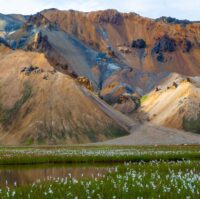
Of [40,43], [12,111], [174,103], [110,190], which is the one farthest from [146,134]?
[110,190]

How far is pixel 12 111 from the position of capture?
4624 inches

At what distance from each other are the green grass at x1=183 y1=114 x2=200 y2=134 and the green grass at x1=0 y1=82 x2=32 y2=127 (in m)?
45.3

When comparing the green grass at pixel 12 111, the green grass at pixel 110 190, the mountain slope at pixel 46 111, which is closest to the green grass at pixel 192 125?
the mountain slope at pixel 46 111

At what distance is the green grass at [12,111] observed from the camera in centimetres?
11494

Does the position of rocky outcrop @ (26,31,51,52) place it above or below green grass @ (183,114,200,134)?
above

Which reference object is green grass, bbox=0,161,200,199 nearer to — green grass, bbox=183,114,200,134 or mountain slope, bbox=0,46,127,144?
mountain slope, bbox=0,46,127,144

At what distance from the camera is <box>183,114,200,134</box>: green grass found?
139 meters

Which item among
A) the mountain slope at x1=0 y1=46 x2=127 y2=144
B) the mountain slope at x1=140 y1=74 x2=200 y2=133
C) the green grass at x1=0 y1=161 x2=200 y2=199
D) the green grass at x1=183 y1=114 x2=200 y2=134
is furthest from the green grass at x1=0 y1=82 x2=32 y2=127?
the green grass at x1=0 y1=161 x2=200 y2=199

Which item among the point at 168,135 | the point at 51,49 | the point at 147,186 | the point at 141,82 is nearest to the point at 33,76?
the point at 168,135

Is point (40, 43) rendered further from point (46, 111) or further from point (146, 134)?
point (146, 134)

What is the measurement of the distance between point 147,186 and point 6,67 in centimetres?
11823

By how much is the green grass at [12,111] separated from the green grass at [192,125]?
45327 millimetres

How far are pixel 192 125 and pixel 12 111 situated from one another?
169ft

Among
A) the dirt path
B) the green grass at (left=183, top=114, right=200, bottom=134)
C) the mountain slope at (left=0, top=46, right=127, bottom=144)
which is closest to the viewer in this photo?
the mountain slope at (left=0, top=46, right=127, bottom=144)
